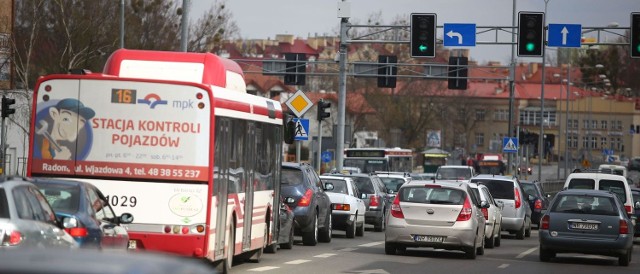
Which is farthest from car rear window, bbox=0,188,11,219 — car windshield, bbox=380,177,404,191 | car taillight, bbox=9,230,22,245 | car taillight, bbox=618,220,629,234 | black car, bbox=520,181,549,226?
car windshield, bbox=380,177,404,191

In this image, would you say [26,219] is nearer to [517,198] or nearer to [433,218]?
[433,218]

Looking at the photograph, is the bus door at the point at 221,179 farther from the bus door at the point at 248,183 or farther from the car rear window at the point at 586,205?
the car rear window at the point at 586,205

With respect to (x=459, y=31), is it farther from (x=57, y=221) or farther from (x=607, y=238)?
(x=57, y=221)

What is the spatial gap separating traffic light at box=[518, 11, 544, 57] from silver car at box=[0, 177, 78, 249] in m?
25.1

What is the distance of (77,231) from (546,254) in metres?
13.4

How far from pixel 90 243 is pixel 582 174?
84.8 feet

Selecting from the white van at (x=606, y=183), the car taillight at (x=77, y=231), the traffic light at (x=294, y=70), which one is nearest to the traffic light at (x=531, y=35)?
the white van at (x=606, y=183)

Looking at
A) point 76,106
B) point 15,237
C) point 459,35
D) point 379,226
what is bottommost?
point 379,226

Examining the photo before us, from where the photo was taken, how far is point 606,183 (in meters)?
37.2

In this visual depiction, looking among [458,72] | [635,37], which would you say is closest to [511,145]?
[458,72]

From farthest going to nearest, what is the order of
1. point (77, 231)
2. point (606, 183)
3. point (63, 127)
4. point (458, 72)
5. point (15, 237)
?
point (458, 72) → point (606, 183) → point (63, 127) → point (77, 231) → point (15, 237)

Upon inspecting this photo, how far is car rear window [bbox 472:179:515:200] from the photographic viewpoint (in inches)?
1409

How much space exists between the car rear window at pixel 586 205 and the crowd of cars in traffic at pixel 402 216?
0.02 metres

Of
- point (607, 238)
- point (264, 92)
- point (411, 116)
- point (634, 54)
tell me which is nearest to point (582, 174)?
point (634, 54)
